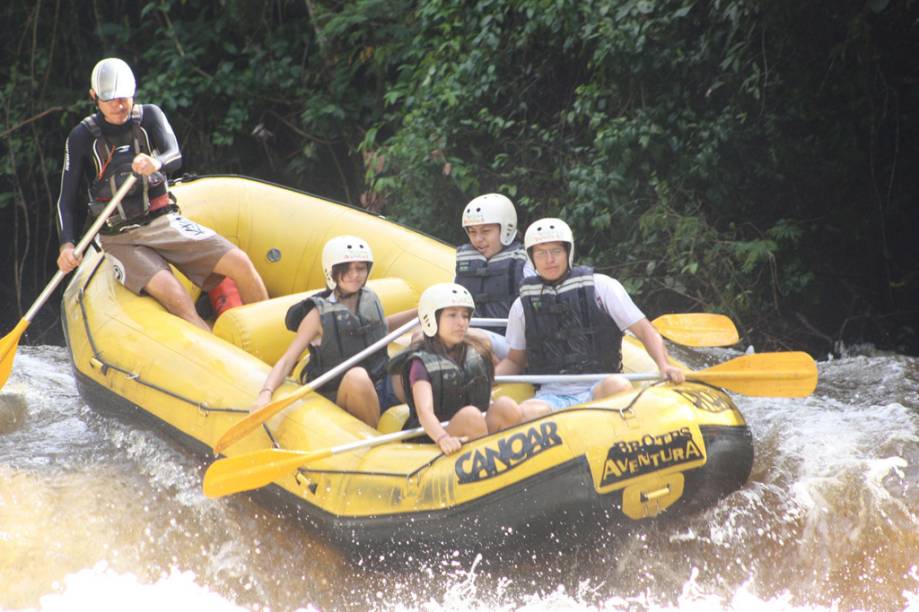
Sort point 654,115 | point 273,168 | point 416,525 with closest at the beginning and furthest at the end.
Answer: point 416,525
point 654,115
point 273,168

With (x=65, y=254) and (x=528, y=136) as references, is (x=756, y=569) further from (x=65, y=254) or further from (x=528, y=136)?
(x=528, y=136)

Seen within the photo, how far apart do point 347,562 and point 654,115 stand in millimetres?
3920

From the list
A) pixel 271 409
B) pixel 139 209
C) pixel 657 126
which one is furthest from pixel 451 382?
pixel 657 126

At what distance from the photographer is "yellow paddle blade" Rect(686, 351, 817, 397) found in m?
4.15

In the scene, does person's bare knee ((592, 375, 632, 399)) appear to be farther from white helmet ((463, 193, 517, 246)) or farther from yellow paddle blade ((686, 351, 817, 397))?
white helmet ((463, 193, 517, 246))

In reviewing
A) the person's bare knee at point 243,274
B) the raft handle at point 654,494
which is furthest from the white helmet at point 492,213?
the raft handle at point 654,494

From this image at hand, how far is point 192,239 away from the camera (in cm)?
523

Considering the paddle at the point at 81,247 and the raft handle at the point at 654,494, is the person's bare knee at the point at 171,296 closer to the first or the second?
the paddle at the point at 81,247

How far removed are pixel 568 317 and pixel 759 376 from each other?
2.35ft

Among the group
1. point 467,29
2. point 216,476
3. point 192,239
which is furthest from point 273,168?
point 216,476

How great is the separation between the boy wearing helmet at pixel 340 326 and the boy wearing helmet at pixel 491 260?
55 cm

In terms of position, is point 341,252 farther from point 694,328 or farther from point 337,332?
point 694,328

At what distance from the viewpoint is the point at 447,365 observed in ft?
13.3

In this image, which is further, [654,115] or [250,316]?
[654,115]
